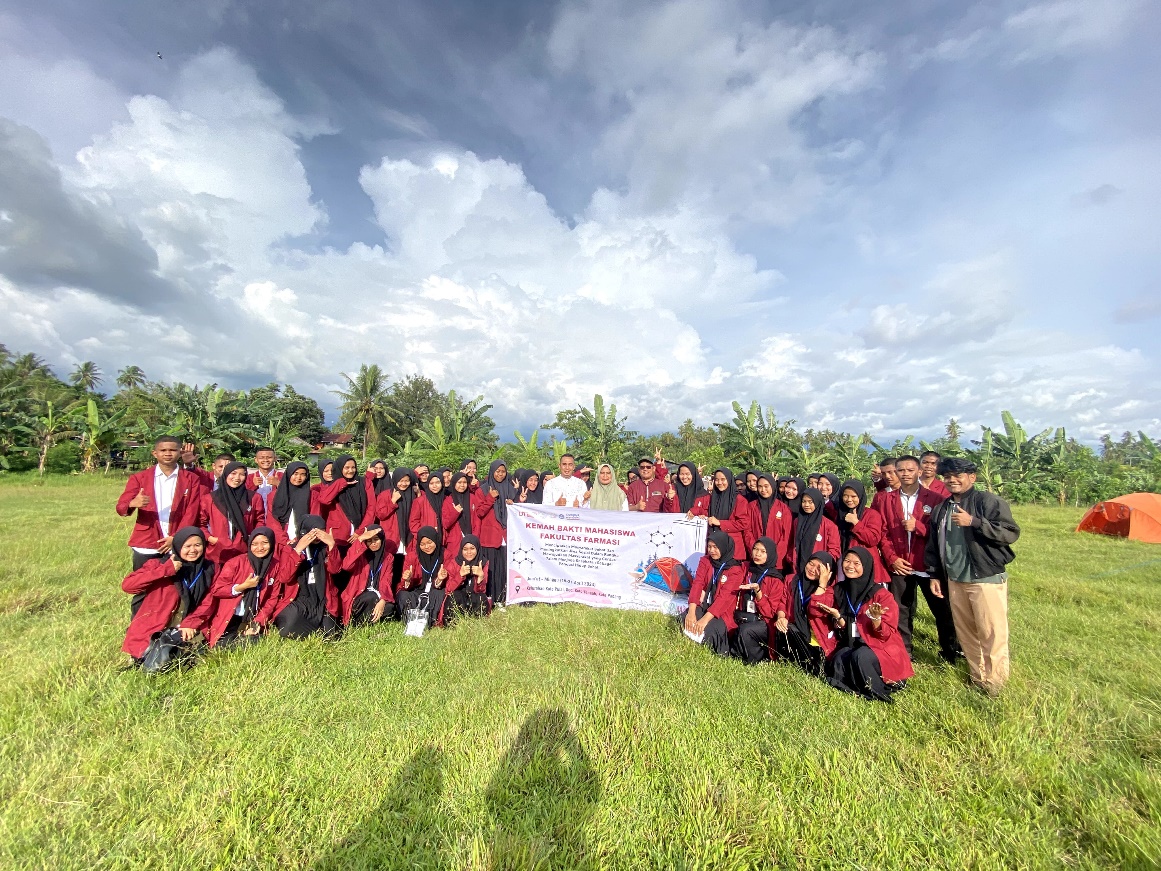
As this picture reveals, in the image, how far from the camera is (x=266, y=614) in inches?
196

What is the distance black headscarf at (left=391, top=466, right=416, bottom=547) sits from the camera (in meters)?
6.35

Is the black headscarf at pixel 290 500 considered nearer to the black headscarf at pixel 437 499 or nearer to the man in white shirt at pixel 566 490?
the black headscarf at pixel 437 499

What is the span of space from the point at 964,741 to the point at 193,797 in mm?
4745

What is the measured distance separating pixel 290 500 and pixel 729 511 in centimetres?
551

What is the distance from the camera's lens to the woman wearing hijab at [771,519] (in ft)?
18.4

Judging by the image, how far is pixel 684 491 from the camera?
7.11 m

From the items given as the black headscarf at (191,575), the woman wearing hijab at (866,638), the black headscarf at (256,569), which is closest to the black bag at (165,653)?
the black headscarf at (191,575)

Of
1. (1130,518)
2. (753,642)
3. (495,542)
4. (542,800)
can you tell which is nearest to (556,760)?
(542,800)

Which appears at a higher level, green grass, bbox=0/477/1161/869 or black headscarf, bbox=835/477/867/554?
black headscarf, bbox=835/477/867/554

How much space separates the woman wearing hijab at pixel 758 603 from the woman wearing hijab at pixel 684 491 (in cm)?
176

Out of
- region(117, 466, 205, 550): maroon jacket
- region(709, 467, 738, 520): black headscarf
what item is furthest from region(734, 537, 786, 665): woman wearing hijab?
region(117, 466, 205, 550): maroon jacket

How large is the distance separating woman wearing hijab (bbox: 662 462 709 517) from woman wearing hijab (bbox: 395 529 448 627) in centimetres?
323

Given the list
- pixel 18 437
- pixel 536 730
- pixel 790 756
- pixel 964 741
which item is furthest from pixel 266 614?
pixel 18 437

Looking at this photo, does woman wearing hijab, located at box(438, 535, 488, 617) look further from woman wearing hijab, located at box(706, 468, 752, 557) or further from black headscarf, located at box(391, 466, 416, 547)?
woman wearing hijab, located at box(706, 468, 752, 557)
